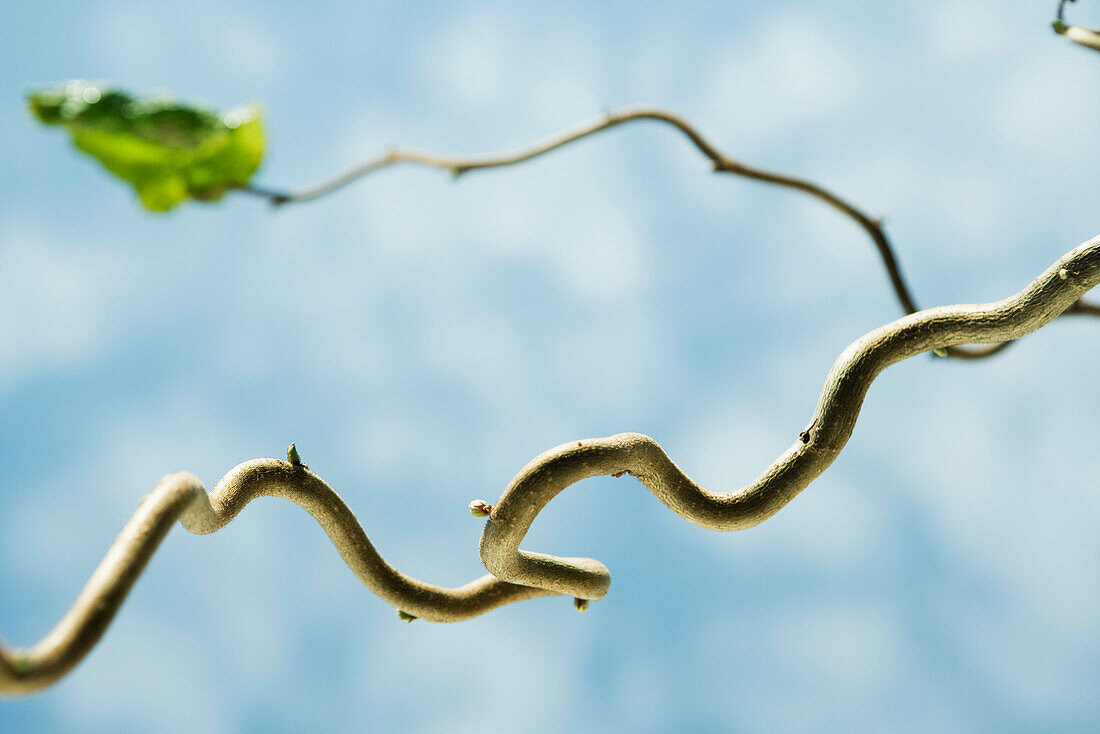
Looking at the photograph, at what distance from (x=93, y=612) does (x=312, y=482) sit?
322 mm

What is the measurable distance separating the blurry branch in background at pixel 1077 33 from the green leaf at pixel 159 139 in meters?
Result: 1.26

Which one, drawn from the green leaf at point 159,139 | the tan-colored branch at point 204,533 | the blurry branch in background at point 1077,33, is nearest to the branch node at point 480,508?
the tan-colored branch at point 204,533

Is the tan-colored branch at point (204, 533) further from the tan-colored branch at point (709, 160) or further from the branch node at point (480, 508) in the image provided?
the tan-colored branch at point (709, 160)

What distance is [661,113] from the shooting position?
1600mm

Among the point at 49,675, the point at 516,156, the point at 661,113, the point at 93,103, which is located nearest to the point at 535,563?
the point at 49,675

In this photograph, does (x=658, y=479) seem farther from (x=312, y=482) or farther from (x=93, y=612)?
(x=93, y=612)

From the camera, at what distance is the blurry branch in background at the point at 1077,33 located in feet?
4.35

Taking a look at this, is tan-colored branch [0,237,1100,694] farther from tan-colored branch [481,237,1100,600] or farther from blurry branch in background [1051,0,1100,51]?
blurry branch in background [1051,0,1100,51]

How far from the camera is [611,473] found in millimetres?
986

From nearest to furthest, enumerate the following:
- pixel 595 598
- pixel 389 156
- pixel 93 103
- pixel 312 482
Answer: pixel 93 103
pixel 312 482
pixel 595 598
pixel 389 156

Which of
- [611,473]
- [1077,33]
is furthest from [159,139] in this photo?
[1077,33]

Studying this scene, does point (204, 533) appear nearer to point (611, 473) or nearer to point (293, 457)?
point (293, 457)

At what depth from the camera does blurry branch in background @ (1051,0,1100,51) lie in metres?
1.33

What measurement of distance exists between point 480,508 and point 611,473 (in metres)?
0.15
